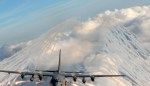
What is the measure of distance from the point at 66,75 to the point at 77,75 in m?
5.40

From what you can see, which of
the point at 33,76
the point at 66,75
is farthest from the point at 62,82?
the point at 33,76

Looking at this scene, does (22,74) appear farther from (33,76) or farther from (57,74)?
(57,74)

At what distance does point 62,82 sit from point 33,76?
14.9 metres

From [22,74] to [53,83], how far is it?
15522 mm

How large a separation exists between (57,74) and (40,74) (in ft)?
30.2

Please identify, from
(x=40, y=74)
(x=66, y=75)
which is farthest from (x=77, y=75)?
(x=40, y=74)

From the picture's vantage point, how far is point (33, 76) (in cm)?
16475

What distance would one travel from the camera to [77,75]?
16300 cm

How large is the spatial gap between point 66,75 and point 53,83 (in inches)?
290

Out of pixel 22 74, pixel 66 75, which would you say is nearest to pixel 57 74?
pixel 66 75

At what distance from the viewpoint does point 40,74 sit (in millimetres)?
159375

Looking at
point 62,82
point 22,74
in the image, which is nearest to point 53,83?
point 62,82

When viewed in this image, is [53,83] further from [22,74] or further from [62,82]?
[22,74]

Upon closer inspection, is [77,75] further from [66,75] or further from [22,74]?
[22,74]
